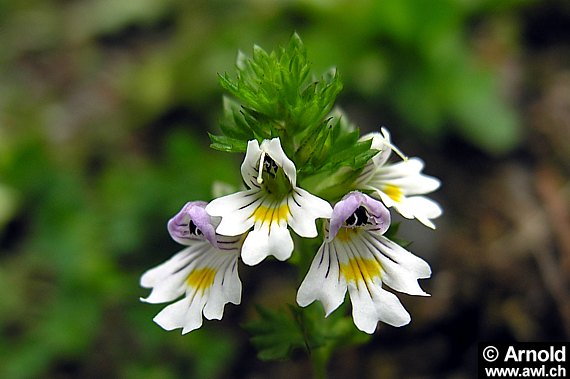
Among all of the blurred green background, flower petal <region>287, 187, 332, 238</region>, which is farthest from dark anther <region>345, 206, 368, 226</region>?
the blurred green background

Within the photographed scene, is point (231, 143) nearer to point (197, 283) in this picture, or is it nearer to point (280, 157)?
point (280, 157)

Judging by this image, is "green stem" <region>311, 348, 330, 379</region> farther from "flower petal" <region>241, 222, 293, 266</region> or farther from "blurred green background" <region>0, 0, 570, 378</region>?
"blurred green background" <region>0, 0, 570, 378</region>

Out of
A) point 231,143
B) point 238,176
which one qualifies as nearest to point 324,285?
point 231,143

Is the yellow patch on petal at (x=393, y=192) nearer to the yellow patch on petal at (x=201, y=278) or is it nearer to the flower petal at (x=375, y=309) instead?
the flower petal at (x=375, y=309)

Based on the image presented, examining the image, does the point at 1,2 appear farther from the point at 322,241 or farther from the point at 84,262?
the point at 322,241

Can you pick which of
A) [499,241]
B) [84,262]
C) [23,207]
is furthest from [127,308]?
[499,241]

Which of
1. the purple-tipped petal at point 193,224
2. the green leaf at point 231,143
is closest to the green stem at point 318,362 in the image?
the purple-tipped petal at point 193,224
